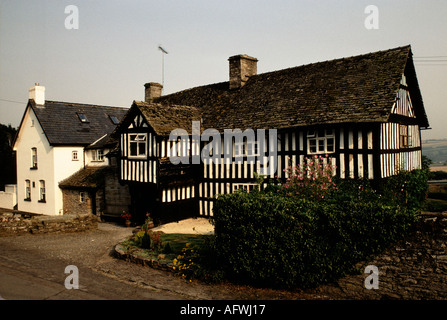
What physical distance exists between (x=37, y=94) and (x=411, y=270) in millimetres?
25138

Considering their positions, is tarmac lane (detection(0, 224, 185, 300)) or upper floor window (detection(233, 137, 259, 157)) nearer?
tarmac lane (detection(0, 224, 185, 300))

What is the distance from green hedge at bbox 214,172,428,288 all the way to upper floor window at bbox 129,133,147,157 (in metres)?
9.36

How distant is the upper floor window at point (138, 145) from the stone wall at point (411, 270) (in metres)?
11.3

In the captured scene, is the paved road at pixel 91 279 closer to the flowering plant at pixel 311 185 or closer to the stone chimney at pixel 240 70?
the flowering plant at pixel 311 185

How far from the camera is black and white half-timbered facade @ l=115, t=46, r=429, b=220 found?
12.9 metres

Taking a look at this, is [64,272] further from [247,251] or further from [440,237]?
[440,237]

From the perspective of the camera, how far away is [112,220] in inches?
792

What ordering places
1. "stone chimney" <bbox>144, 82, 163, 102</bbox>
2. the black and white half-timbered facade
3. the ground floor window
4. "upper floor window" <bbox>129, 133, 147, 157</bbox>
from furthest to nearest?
"stone chimney" <bbox>144, 82, 163, 102</bbox> < the ground floor window < "upper floor window" <bbox>129, 133, 147, 157</bbox> < the black and white half-timbered facade

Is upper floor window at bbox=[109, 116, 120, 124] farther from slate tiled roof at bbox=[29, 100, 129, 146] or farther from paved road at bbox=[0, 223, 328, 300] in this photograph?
paved road at bbox=[0, 223, 328, 300]

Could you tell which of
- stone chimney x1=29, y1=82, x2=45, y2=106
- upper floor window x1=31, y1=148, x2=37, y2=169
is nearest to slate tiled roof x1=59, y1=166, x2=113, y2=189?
upper floor window x1=31, y1=148, x2=37, y2=169

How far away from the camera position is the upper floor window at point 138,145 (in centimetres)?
1641

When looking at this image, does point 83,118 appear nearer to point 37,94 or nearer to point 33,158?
point 37,94

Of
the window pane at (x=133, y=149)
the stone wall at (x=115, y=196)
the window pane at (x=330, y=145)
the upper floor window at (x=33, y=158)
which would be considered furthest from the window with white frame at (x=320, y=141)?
the upper floor window at (x=33, y=158)
